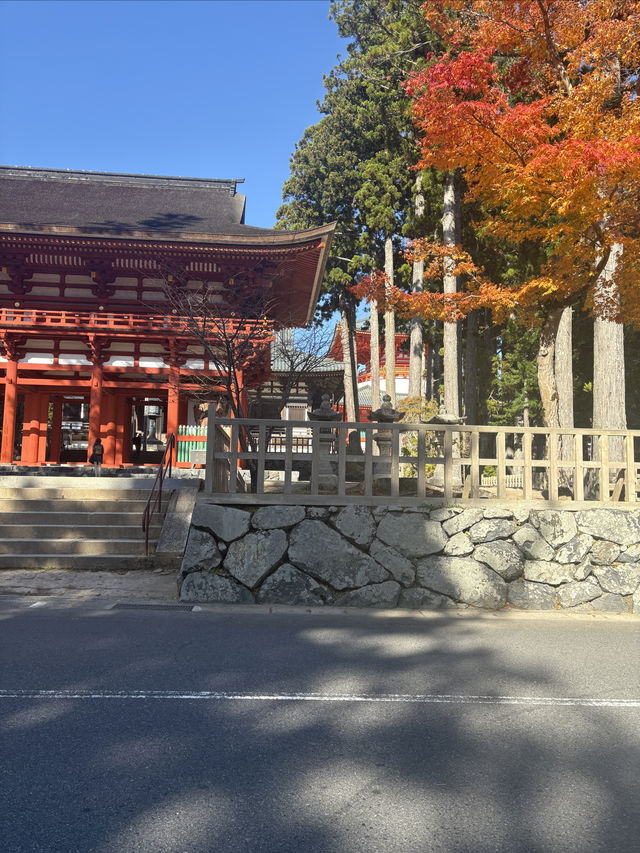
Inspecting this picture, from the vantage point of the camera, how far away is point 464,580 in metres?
6.66

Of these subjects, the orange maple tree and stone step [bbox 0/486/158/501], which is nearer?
the orange maple tree

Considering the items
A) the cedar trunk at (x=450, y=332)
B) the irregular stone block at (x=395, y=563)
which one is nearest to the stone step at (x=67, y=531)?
the irregular stone block at (x=395, y=563)

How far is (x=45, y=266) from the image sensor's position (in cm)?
1526

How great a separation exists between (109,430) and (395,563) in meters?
12.1

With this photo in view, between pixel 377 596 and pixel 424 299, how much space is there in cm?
654

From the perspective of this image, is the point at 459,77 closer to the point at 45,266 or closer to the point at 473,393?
the point at 473,393

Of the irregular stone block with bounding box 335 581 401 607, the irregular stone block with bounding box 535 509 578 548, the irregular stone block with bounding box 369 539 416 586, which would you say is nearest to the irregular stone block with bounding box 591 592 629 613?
the irregular stone block with bounding box 535 509 578 548

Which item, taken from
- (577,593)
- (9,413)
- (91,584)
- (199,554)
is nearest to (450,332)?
(577,593)

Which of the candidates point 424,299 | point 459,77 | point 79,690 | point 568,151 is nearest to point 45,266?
→ point 424,299

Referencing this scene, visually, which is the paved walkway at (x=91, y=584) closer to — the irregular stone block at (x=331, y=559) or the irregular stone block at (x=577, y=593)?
the irregular stone block at (x=331, y=559)

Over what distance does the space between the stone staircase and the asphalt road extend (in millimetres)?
2792

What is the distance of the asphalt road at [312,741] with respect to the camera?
225cm

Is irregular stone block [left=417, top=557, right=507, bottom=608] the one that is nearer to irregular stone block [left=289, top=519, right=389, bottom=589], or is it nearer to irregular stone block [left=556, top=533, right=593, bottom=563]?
irregular stone block [left=289, top=519, right=389, bottom=589]

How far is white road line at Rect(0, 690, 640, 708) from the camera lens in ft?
11.7
